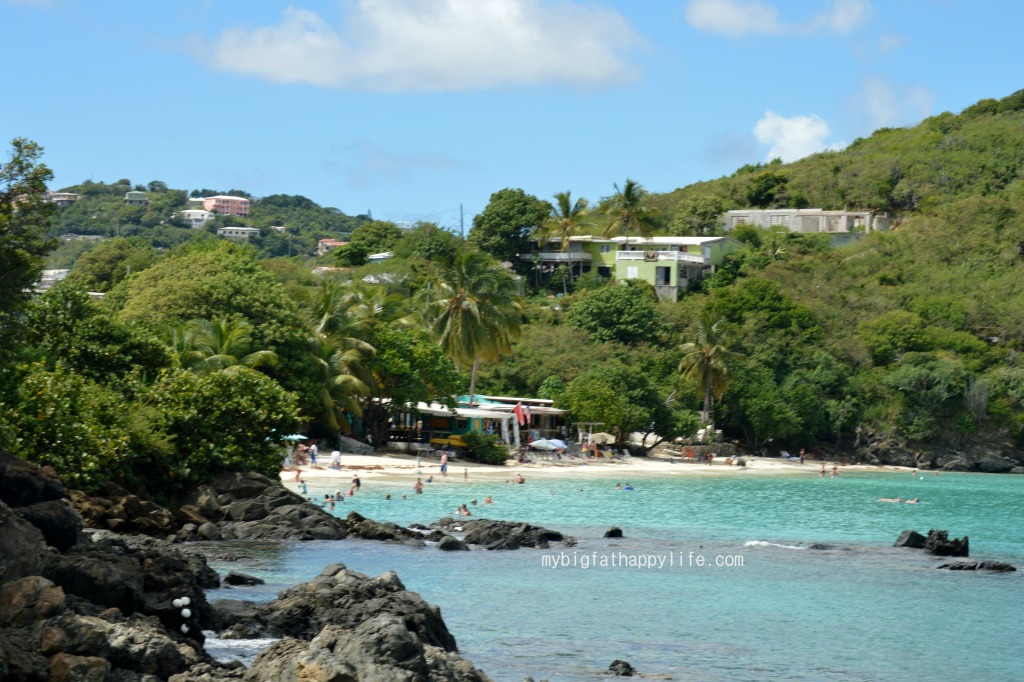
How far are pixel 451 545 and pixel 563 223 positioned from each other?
5910cm

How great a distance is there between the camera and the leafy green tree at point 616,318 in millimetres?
69812

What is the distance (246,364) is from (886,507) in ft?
79.1

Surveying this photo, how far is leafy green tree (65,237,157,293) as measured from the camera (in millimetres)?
80438

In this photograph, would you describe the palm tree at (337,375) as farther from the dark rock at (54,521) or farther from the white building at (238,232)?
the white building at (238,232)

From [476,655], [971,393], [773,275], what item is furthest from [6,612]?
[773,275]

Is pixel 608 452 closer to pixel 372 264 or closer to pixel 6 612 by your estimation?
pixel 372 264

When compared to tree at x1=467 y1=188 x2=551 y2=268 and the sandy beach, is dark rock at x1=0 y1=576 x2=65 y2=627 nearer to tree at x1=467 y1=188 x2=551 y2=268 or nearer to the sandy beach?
the sandy beach

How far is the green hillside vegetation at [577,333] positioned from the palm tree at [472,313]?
0.13m

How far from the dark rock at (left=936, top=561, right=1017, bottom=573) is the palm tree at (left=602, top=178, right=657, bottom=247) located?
57559mm

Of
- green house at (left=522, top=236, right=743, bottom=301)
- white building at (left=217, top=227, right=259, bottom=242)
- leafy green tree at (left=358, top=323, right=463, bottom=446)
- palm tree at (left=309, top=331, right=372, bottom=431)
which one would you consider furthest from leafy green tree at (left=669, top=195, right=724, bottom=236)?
white building at (left=217, top=227, right=259, bottom=242)

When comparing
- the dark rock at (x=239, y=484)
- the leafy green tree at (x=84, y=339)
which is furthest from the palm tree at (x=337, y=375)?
the dark rock at (x=239, y=484)

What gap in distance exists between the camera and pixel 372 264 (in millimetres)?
86188

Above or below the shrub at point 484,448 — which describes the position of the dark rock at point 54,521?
below

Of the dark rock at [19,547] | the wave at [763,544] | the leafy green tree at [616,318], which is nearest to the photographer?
the dark rock at [19,547]
